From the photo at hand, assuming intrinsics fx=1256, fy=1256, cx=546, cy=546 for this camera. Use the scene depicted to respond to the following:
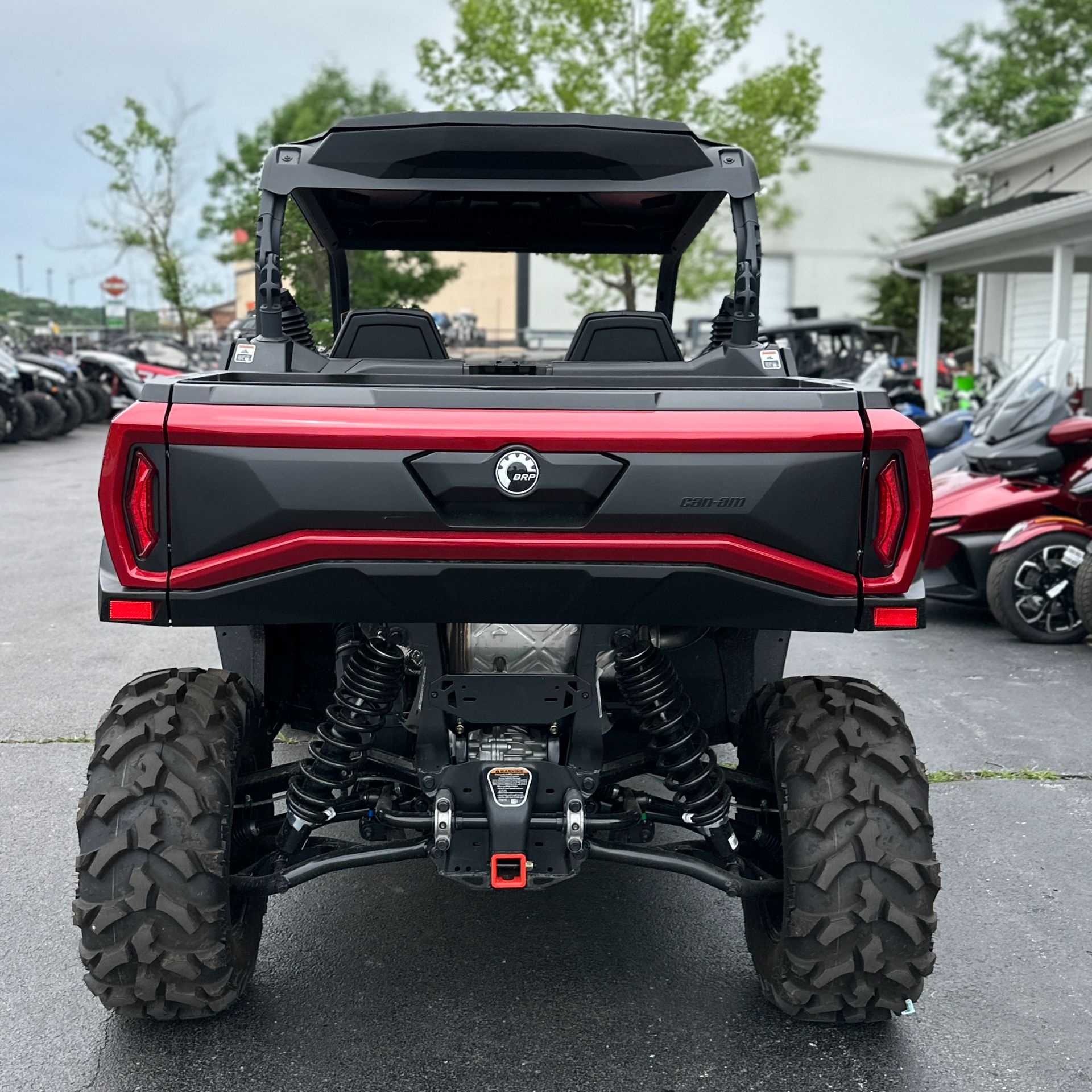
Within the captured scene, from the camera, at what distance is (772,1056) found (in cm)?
285

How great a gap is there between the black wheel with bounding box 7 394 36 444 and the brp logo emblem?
17449 mm

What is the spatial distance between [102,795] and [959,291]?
3712 cm

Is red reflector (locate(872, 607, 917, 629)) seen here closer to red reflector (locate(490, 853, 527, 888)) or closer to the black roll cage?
red reflector (locate(490, 853, 527, 888))

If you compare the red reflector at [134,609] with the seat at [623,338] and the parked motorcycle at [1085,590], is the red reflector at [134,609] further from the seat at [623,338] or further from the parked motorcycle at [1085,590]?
the parked motorcycle at [1085,590]

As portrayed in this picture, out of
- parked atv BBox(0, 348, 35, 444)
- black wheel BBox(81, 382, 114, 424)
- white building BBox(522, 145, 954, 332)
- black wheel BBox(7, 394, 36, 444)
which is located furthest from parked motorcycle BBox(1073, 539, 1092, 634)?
white building BBox(522, 145, 954, 332)

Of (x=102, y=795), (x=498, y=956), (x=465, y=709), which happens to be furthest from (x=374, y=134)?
(x=498, y=956)

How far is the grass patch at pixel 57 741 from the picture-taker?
5.13 meters

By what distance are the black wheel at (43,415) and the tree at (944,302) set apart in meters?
24.2

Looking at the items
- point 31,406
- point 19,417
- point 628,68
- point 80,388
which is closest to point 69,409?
point 80,388

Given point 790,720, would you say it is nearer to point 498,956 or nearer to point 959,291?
point 498,956

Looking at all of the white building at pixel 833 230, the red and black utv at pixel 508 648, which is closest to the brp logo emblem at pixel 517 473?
the red and black utv at pixel 508 648

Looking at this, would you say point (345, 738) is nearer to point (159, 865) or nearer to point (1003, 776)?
point (159, 865)

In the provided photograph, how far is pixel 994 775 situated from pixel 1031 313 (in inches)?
853

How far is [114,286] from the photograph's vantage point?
3688 cm
